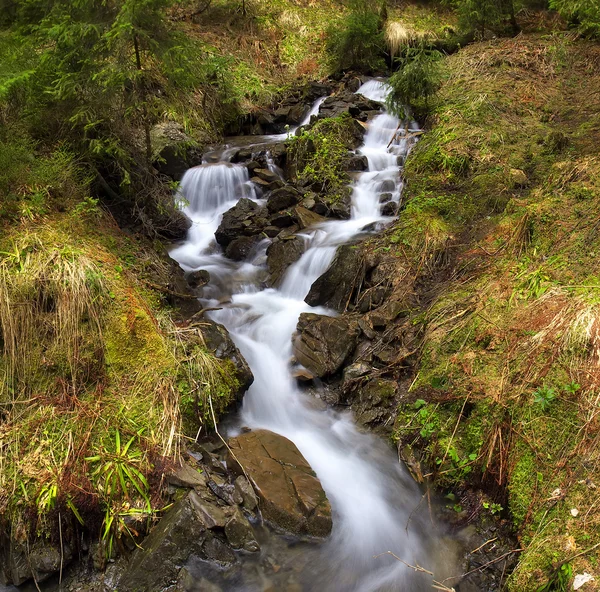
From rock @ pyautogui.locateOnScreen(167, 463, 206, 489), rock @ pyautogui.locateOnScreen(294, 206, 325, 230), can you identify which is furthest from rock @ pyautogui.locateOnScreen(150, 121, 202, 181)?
rock @ pyautogui.locateOnScreen(167, 463, 206, 489)

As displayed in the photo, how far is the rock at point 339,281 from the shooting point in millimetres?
6820

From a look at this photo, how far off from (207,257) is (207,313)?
1.77 meters

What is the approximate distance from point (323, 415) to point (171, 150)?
652 centimetres

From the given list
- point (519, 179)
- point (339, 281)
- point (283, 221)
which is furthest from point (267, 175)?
point (519, 179)

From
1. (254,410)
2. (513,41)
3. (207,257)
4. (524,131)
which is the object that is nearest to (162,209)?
(207,257)

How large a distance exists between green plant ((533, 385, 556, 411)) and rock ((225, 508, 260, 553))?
2.59 metres

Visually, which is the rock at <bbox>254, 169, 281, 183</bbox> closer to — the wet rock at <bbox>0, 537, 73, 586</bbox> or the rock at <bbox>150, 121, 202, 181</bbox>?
the rock at <bbox>150, 121, 202, 181</bbox>

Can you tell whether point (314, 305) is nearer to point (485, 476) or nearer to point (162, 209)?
point (162, 209)

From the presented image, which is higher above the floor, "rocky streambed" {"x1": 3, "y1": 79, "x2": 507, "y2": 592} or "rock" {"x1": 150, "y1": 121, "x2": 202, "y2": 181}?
"rock" {"x1": 150, "y1": 121, "x2": 202, "y2": 181}

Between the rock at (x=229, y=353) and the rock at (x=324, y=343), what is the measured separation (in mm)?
867

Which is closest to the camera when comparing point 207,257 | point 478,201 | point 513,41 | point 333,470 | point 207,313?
point 333,470

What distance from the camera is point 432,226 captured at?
6.97 metres

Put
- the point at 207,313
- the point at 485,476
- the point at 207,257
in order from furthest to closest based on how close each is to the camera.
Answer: the point at 207,257 < the point at 207,313 < the point at 485,476

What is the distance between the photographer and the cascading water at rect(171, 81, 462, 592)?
4055mm
